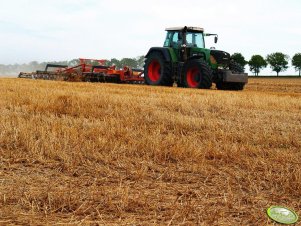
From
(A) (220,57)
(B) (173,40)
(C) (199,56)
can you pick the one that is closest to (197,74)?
(C) (199,56)

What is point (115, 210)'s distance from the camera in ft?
7.70

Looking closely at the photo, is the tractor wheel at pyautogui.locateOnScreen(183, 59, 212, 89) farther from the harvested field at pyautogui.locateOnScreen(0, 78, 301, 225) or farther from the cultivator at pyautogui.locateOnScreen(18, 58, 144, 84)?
the harvested field at pyautogui.locateOnScreen(0, 78, 301, 225)

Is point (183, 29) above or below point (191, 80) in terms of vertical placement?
above

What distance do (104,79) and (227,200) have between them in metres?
15.5

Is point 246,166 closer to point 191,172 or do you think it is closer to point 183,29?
point 191,172

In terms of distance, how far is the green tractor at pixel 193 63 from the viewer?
14.1 m

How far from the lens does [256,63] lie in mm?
96062

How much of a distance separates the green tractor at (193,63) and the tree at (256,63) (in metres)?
84.0

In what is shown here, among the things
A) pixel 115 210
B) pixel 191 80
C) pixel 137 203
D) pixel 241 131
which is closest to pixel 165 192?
pixel 137 203

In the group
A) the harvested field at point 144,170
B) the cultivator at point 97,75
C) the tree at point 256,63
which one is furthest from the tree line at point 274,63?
the harvested field at point 144,170

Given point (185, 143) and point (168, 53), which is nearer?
point (185, 143)

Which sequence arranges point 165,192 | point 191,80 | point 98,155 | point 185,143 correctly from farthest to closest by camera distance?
point 191,80 → point 185,143 → point 98,155 → point 165,192

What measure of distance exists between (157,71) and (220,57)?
3079 mm

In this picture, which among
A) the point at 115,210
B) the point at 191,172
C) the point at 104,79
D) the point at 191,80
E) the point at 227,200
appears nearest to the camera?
the point at 115,210
